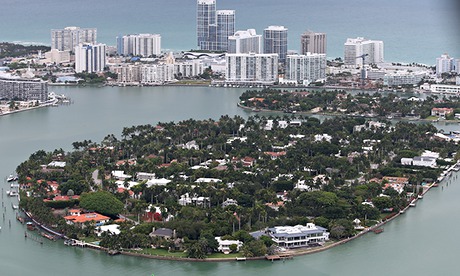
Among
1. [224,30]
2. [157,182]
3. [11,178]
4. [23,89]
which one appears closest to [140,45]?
[224,30]

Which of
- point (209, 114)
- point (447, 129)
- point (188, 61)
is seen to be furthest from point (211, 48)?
point (447, 129)

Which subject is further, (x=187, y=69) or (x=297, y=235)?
(x=187, y=69)

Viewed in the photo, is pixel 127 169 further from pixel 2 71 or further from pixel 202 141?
pixel 2 71

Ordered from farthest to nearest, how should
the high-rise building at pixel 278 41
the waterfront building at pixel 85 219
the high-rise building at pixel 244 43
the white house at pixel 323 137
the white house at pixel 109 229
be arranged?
1. the high-rise building at pixel 278 41
2. the high-rise building at pixel 244 43
3. the white house at pixel 323 137
4. the waterfront building at pixel 85 219
5. the white house at pixel 109 229

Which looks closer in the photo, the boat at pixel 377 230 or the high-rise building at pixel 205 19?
the boat at pixel 377 230

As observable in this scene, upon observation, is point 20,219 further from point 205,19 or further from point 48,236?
point 205,19

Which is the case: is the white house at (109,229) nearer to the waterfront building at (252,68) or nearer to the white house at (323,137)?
the white house at (323,137)

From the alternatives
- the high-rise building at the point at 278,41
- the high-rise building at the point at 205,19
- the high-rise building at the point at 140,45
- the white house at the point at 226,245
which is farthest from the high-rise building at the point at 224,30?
the white house at the point at 226,245
